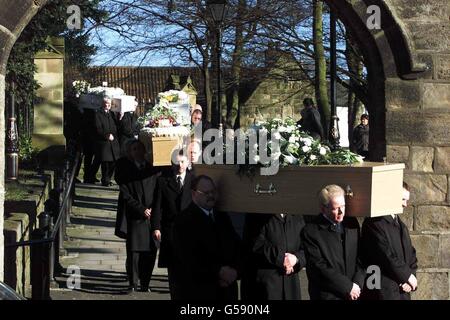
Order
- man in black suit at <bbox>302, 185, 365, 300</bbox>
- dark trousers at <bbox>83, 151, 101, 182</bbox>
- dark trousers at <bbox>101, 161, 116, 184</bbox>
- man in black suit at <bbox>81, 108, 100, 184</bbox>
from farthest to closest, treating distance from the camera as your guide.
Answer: dark trousers at <bbox>101, 161, 116, 184</bbox> → dark trousers at <bbox>83, 151, 101, 182</bbox> → man in black suit at <bbox>81, 108, 100, 184</bbox> → man in black suit at <bbox>302, 185, 365, 300</bbox>

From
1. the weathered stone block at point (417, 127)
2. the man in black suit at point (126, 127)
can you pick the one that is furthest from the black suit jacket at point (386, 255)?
the man in black suit at point (126, 127)

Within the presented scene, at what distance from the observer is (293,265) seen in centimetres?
754

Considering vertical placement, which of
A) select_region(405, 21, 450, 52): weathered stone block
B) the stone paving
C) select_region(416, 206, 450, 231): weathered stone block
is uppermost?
select_region(405, 21, 450, 52): weathered stone block

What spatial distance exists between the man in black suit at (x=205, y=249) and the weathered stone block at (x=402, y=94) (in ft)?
9.79

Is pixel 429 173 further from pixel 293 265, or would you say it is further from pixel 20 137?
pixel 20 137

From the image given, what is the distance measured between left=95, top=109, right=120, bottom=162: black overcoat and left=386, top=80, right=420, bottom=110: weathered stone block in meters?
8.54

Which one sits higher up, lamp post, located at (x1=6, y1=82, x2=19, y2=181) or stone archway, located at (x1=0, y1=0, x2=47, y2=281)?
stone archway, located at (x1=0, y1=0, x2=47, y2=281)

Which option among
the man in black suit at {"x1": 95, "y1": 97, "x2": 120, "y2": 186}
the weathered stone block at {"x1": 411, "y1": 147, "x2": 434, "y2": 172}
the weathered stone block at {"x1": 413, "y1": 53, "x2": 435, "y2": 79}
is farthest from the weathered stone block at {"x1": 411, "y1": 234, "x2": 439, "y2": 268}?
the man in black suit at {"x1": 95, "y1": 97, "x2": 120, "y2": 186}

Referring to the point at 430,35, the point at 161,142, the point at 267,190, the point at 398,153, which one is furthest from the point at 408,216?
the point at 161,142

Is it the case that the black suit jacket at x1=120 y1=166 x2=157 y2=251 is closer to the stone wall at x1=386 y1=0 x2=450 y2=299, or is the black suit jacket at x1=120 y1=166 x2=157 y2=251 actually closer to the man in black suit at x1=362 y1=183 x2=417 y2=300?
the stone wall at x1=386 y1=0 x2=450 y2=299

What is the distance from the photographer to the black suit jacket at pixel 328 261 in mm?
7293

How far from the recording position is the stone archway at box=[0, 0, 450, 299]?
32.0 feet

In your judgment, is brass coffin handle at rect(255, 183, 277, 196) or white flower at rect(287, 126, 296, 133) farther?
white flower at rect(287, 126, 296, 133)
